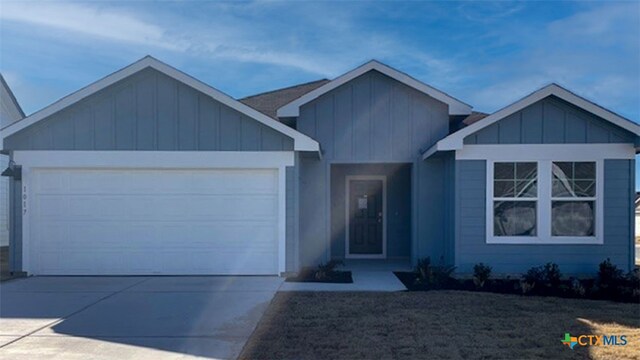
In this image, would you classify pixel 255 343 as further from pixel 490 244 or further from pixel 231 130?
pixel 490 244

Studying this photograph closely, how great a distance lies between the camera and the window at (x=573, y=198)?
9477 millimetres

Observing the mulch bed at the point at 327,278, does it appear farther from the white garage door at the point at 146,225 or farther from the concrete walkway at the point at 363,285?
the white garage door at the point at 146,225

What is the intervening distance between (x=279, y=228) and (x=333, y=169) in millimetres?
3451

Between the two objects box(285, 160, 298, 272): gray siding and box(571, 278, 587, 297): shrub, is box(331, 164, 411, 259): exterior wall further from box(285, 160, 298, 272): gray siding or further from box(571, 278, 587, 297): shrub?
box(571, 278, 587, 297): shrub

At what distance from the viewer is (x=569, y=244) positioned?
31.0ft

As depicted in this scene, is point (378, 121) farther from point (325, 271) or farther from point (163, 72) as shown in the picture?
point (163, 72)

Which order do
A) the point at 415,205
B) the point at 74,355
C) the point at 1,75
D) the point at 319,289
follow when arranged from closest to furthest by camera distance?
the point at 74,355, the point at 319,289, the point at 415,205, the point at 1,75

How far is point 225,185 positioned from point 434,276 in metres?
4.68

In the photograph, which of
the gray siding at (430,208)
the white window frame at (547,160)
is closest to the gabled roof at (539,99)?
the white window frame at (547,160)

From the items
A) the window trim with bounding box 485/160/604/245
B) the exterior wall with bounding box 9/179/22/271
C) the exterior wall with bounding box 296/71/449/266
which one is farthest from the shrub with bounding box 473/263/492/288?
the exterior wall with bounding box 9/179/22/271

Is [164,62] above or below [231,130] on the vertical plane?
above

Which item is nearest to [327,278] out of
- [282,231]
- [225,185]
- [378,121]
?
[282,231]

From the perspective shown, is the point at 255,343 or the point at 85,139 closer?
the point at 255,343

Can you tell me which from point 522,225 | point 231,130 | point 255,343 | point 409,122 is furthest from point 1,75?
point 522,225
